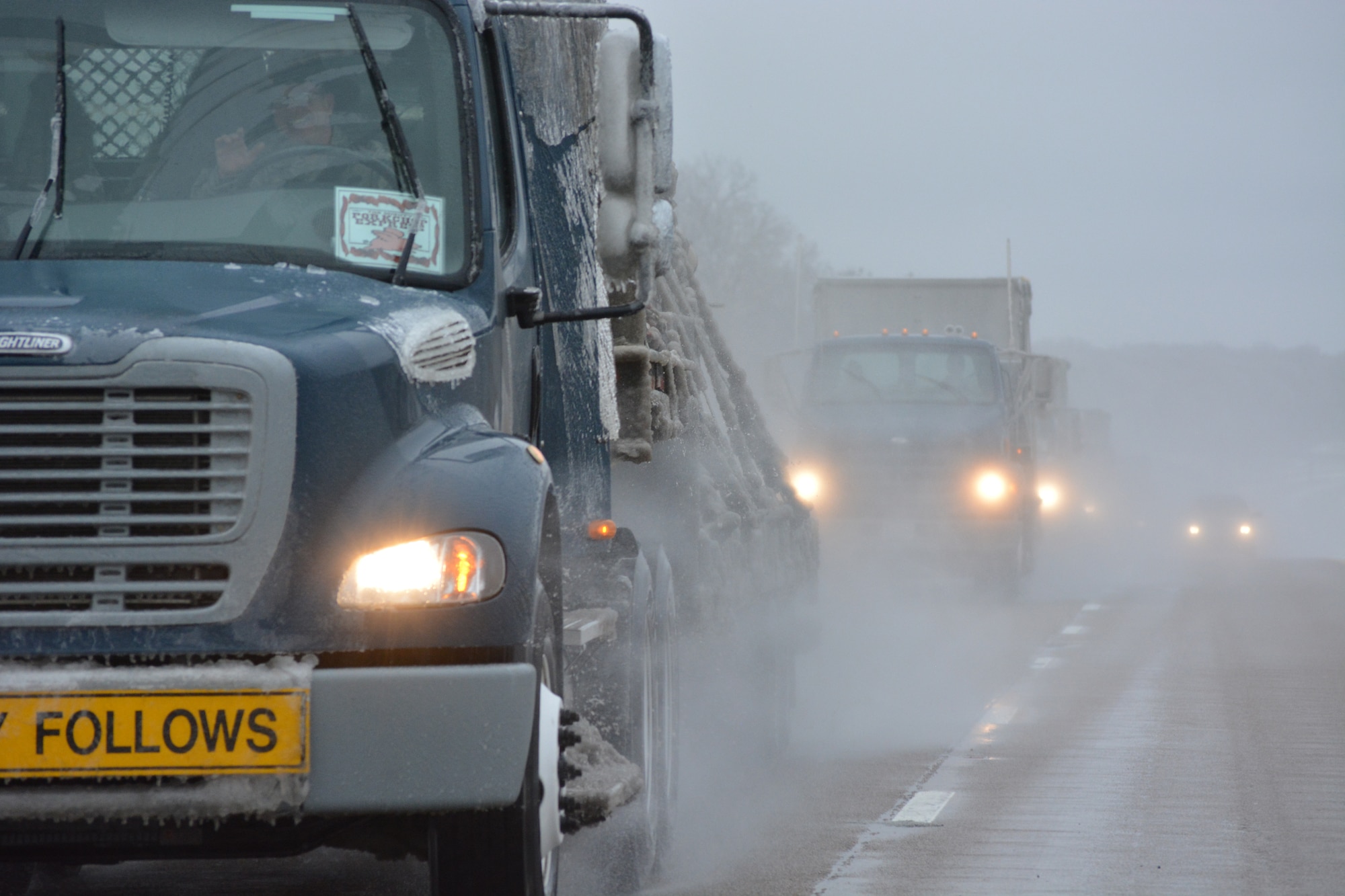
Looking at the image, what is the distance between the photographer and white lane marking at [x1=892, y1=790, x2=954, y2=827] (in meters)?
8.30

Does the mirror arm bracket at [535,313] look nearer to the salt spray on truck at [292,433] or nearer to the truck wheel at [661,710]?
the salt spray on truck at [292,433]

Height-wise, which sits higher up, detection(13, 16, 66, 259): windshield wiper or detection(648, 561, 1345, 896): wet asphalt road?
detection(13, 16, 66, 259): windshield wiper

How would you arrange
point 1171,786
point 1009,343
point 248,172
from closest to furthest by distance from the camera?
1. point 248,172
2. point 1171,786
3. point 1009,343

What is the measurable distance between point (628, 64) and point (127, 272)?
1.62m

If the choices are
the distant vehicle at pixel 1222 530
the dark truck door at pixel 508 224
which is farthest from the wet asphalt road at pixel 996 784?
the distant vehicle at pixel 1222 530

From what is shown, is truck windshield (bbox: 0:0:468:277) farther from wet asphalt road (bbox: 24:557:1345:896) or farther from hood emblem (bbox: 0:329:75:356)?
wet asphalt road (bbox: 24:557:1345:896)

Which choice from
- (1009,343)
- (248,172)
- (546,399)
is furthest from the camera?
(1009,343)

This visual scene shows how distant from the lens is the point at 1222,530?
4856 cm

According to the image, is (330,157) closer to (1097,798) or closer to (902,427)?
(1097,798)

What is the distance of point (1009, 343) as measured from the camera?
85.0 feet

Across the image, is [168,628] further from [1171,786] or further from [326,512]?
[1171,786]

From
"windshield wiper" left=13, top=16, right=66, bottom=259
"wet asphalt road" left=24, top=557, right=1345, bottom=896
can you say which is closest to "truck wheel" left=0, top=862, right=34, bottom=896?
"wet asphalt road" left=24, top=557, right=1345, bottom=896

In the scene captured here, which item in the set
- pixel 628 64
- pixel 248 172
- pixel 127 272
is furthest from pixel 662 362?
pixel 127 272

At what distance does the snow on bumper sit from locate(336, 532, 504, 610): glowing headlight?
0.50 feet
